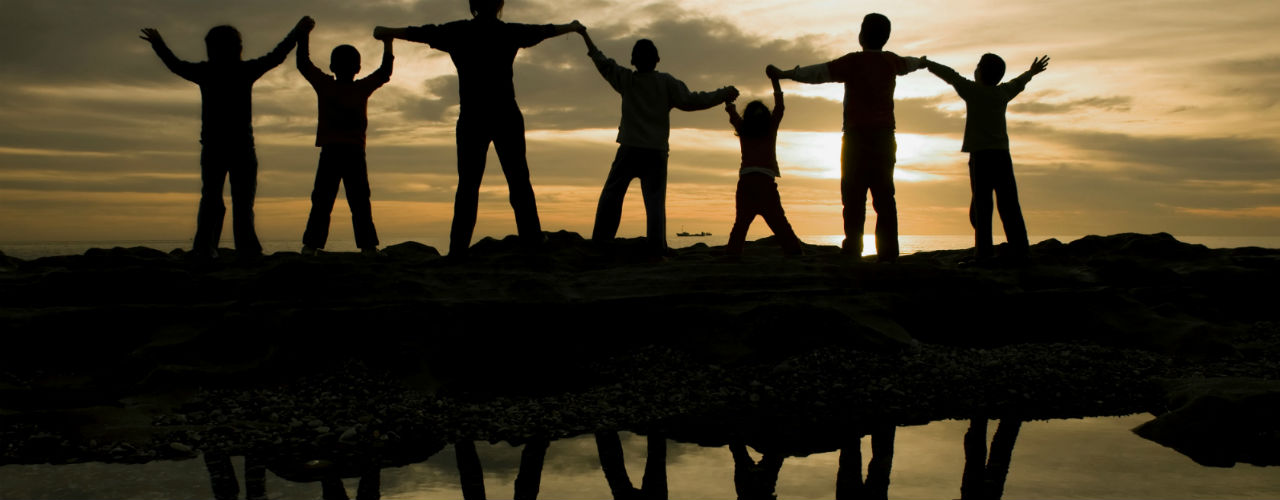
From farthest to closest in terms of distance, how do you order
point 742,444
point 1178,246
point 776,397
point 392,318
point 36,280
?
point 1178,246
point 36,280
point 392,318
point 776,397
point 742,444

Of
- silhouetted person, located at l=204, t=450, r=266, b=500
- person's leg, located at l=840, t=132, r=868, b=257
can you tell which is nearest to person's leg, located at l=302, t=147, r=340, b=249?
silhouetted person, located at l=204, t=450, r=266, b=500

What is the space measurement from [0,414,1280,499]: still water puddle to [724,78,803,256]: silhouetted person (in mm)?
4456

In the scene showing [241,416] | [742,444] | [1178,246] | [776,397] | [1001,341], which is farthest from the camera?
[1178,246]

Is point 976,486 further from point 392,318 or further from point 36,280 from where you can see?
point 36,280

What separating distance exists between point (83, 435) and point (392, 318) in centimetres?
279

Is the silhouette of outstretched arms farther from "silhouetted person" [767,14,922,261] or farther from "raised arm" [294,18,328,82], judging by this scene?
"silhouetted person" [767,14,922,261]

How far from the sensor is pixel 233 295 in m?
9.19

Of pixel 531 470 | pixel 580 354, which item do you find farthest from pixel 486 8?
pixel 531 470

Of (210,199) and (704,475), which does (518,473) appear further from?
(210,199)

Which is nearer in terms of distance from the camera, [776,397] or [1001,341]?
[776,397]

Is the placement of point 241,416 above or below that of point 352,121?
below

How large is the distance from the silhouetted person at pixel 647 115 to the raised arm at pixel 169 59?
4.75 metres

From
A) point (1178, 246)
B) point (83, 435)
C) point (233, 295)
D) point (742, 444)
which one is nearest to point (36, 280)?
point (233, 295)

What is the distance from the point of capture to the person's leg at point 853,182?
10.5m
